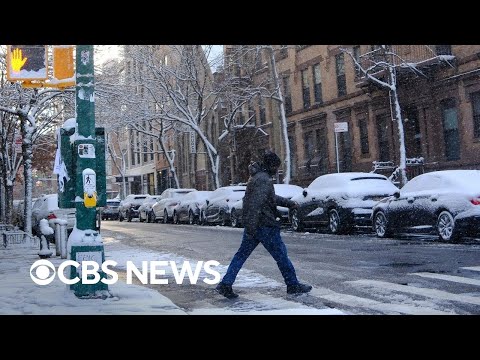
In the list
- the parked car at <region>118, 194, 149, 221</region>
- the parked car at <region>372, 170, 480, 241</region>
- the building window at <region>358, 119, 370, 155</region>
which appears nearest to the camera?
the parked car at <region>372, 170, 480, 241</region>

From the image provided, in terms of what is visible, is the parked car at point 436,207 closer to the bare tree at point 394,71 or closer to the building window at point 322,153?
the bare tree at point 394,71

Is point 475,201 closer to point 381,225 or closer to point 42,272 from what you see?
point 381,225

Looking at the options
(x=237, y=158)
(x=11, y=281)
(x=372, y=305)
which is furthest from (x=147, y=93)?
(x=372, y=305)

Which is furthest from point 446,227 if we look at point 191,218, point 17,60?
point 191,218

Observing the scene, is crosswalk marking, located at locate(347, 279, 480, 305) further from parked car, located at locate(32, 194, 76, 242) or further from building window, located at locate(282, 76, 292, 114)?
building window, located at locate(282, 76, 292, 114)

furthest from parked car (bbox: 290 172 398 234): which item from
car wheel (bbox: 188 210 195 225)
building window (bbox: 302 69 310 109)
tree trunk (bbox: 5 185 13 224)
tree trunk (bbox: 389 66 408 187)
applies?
building window (bbox: 302 69 310 109)

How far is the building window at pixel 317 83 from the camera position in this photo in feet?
111

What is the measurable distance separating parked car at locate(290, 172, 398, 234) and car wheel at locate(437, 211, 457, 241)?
341 centimetres

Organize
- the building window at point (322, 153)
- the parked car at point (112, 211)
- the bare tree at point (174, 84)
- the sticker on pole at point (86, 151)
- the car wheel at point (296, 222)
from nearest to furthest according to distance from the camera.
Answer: the sticker on pole at point (86, 151)
the car wheel at point (296, 222)
the building window at point (322, 153)
the bare tree at point (174, 84)
the parked car at point (112, 211)

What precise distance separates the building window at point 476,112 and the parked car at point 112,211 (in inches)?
941

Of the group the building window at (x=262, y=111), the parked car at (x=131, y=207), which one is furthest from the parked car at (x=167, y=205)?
the building window at (x=262, y=111)

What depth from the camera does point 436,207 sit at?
14.2 meters

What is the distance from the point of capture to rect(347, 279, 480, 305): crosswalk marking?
25.1 feet
